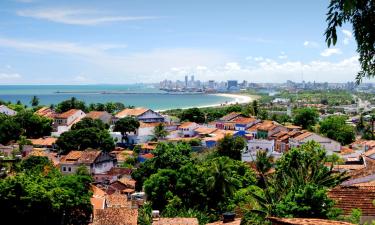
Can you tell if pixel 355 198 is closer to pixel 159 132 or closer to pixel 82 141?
pixel 82 141

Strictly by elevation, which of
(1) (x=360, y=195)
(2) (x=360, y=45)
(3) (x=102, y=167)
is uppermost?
(2) (x=360, y=45)

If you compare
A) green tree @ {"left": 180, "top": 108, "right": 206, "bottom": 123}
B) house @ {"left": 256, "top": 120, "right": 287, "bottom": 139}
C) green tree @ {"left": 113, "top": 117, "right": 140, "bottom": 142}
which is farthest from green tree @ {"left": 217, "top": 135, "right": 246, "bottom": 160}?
green tree @ {"left": 180, "top": 108, "right": 206, "bottom": 123}

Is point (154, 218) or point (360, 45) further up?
point (360, 45)

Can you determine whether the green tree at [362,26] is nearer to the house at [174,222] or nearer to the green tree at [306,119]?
the house at [174,222]

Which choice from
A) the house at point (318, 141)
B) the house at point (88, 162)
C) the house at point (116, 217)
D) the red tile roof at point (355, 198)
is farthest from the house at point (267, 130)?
the red tile roof at point (355, 198)

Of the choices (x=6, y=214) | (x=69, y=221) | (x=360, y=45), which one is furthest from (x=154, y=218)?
(x=360, y=45)

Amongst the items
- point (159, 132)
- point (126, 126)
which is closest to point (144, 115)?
point (159, 132)

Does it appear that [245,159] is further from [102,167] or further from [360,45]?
[360,45]
